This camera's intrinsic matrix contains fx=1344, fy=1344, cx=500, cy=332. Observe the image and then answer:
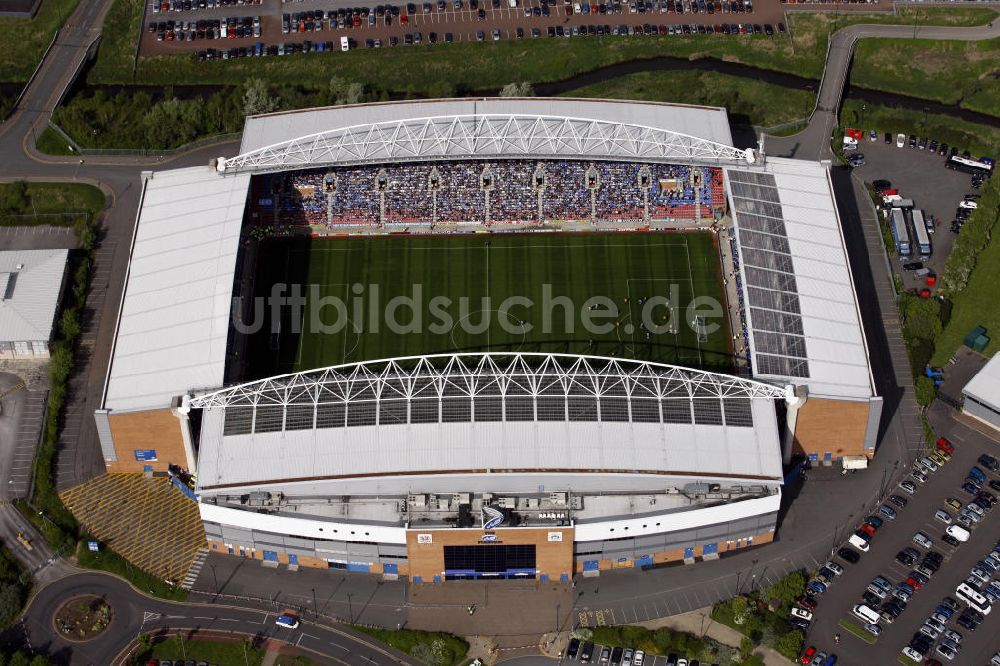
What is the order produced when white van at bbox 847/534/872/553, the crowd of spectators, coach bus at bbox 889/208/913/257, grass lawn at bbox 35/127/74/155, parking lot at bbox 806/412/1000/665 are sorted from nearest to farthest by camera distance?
parking lot at bbox 806/412/1000/665
white van at bbox 847/534/872/553
coach bus at bbox 889/208/913/257
the crowd of spectators
grass lawn at bbox 35/127/74/155

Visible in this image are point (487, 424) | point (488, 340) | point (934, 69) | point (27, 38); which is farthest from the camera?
point (27, 38)

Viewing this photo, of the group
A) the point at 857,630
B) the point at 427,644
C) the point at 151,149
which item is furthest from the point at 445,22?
the point at 857,630

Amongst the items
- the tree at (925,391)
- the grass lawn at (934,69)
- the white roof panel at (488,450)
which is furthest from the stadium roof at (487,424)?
the grass lawn at (934,69)

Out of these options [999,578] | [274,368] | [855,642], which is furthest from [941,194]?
[274,368]

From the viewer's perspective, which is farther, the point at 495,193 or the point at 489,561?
the point at 495,193

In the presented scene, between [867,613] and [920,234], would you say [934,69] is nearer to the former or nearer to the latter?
[920,234]

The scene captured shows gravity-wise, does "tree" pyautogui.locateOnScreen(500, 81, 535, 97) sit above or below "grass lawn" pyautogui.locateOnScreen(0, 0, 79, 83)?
above

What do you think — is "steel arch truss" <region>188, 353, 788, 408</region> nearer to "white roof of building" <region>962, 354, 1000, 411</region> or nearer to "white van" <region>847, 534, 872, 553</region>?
"white van" <region>847, 534, 872, 553</region>

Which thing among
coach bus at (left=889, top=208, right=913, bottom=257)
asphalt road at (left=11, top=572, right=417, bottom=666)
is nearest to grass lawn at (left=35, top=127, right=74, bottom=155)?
asphalt road at (left=11, top=572, right=417, bottom=666)

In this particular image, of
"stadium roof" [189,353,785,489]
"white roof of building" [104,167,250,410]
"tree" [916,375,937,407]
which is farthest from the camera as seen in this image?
"tree" [916,375,937,407]
